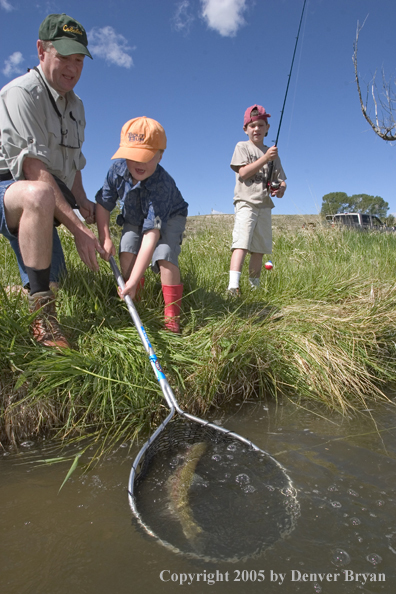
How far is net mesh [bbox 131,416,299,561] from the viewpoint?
55.3 inches

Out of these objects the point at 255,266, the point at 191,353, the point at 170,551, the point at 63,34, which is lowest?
the point at 170,551

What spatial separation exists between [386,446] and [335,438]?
0.76 feet

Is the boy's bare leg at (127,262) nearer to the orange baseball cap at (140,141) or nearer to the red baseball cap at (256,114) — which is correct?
the orange baseball cap at (140,141)

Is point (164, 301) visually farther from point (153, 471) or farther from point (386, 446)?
point (386, 446)

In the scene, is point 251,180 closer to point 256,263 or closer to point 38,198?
point 256,263

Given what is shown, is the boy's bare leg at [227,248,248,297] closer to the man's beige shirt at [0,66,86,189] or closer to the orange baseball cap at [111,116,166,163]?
the orange baseball cap at [111,116,166,163]

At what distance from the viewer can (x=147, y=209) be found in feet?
9.22

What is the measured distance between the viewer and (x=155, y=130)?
2.61m

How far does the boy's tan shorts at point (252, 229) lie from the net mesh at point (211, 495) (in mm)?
2424

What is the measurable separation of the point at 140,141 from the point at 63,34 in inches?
27.4

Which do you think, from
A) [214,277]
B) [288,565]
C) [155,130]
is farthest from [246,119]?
[288,565]

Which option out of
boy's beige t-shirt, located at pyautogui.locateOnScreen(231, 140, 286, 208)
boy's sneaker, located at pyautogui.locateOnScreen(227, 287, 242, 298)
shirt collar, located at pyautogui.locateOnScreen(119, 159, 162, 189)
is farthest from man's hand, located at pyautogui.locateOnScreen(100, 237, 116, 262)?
boy's beige t-shirt, located at pyautogui.locateOnScreen(231, 140, 286, 208)

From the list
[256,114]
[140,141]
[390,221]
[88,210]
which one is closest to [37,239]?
[88,210]

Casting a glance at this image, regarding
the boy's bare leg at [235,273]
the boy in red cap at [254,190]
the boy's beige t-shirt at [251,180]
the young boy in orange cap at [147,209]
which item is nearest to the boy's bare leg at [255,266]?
the boy in red cap at [254,190]
